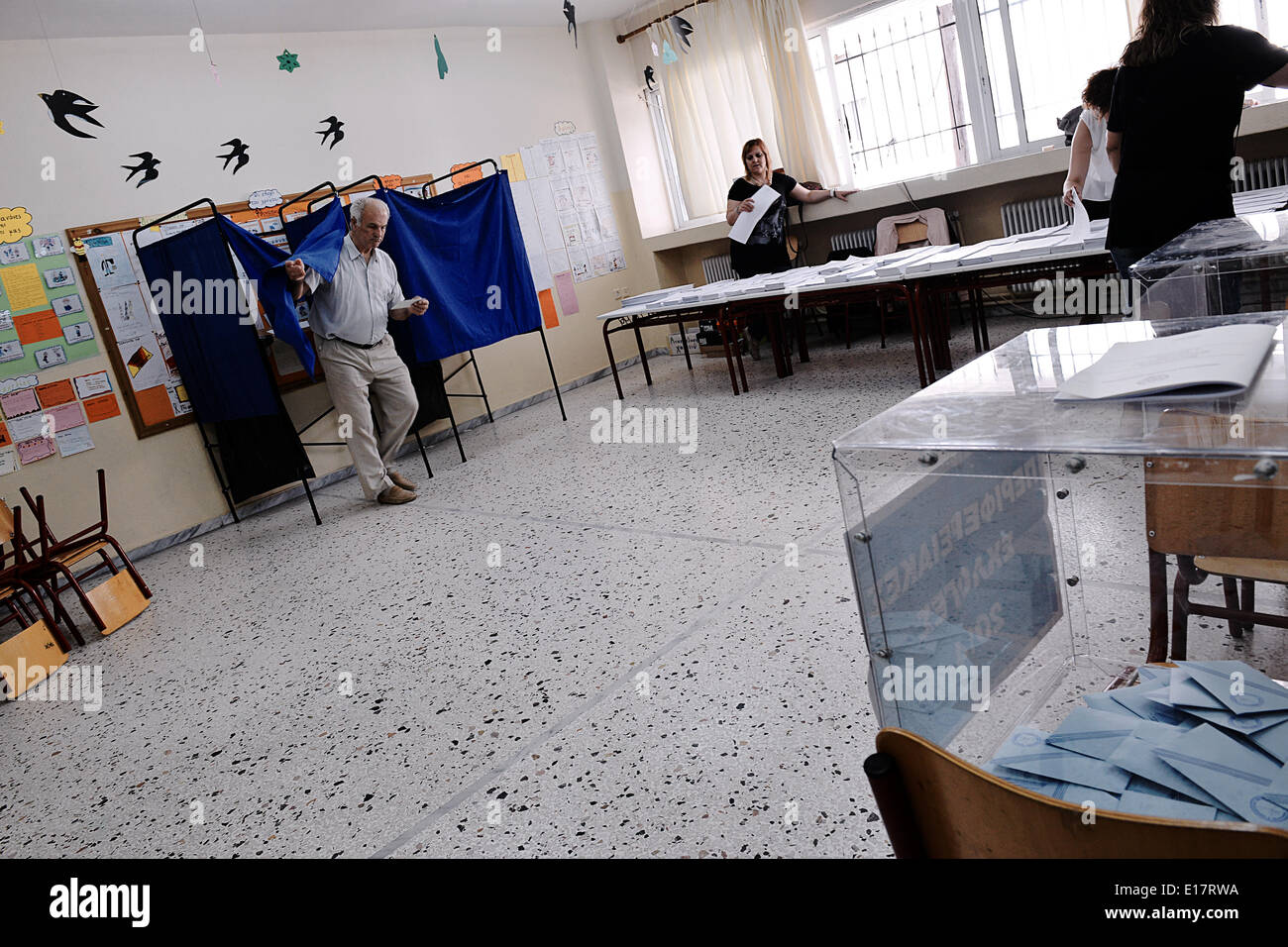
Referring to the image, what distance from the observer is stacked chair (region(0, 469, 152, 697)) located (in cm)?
300

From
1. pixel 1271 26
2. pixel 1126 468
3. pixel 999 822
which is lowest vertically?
pixel 999 822

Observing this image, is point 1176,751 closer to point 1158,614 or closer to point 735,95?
point 1158,614

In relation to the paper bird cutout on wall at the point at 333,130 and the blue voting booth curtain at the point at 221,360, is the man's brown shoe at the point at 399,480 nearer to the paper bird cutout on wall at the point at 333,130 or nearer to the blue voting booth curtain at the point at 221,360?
the blue voting booth curtain at the point at 221,360

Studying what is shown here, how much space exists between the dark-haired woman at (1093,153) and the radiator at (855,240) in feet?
6.74

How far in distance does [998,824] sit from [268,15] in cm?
556

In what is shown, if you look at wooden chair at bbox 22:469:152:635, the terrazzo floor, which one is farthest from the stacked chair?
the terrazzo floor

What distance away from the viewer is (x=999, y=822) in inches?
24.0

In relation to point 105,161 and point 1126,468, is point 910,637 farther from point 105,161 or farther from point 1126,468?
point 105,161

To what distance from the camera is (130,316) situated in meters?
4.46

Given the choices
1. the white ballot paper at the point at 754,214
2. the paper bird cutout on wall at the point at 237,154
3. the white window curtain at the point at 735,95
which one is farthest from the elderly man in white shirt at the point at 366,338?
the white window curtain at the point at 735,95

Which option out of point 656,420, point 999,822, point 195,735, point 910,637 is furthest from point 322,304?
point 999,822

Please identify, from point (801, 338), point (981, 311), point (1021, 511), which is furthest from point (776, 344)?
point (1021, 511)

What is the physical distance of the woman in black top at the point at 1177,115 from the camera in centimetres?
212

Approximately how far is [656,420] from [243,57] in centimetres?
→ 320
